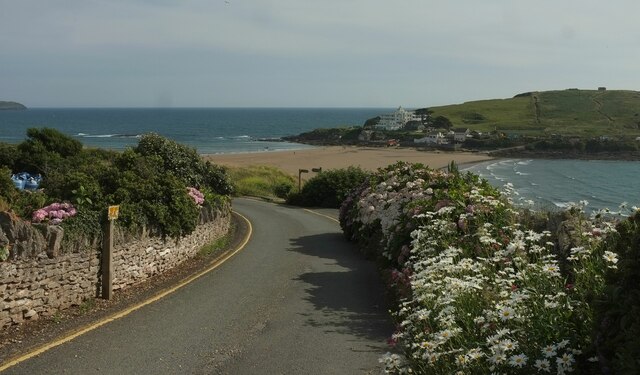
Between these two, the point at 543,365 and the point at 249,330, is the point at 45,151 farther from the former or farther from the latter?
the point at 543,365

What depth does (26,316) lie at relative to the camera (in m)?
10.4

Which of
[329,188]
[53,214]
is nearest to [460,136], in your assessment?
[329,188]

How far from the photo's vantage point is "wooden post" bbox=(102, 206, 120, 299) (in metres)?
12.5

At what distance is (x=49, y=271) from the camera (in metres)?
10.9

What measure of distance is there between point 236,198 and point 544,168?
54.4 meters

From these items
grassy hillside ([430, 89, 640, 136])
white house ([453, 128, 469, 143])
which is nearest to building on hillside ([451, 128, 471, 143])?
white house ([453, 128, 469, 143])

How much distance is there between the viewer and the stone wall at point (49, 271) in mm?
10055

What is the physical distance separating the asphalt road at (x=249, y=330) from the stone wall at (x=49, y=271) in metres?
1.10

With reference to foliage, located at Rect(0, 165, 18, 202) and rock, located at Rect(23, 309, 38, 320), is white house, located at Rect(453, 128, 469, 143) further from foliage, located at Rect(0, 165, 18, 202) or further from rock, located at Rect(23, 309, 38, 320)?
rock, located at Rect(23, 309, 38, 320)

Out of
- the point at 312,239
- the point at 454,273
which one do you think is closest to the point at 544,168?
the point at 312,239

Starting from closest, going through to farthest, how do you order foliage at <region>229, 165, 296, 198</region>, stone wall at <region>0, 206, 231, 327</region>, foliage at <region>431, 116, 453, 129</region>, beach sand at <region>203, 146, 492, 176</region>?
stone wall at <region>0, 206, 231, 327</region>, foliage at <region>229, 165, 296, 198</region>, beach sand at <region>203, 146, 492, 176</region>, foliage at <region>431, 116, 453, 129</region>

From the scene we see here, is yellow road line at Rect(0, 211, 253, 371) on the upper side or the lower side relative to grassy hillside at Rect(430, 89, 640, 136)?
lower

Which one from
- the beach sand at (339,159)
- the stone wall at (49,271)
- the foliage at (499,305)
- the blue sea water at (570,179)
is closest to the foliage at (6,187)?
the stone wall at (49,271)

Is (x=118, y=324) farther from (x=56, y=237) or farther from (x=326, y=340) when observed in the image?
(x=326, y=340)
